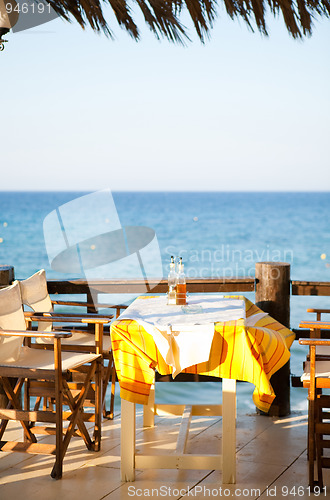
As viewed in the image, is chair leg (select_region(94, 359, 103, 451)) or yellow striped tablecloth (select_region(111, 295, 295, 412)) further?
chair leg (select_region(94, 359, 103, 451))

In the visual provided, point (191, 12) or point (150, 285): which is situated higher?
point (191, 12)

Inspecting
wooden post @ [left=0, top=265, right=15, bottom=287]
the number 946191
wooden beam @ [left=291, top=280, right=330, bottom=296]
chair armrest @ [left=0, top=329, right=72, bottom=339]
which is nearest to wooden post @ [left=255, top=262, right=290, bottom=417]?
wooden beam @ [left=291, top=280, right=330, bottom=296]

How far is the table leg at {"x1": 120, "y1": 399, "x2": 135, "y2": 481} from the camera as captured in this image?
2887mm

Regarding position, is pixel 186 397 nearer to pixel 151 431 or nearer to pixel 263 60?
pixel 151 431

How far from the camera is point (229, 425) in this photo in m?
2.84

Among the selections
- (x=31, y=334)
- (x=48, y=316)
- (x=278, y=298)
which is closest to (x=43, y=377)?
(x=31, y=334)

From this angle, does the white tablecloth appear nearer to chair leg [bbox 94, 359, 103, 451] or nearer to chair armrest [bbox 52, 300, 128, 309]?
chair leg [bbox 94, 359, 103, 451]

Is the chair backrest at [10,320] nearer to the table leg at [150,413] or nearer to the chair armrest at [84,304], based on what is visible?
the chair armrest at [84,304]

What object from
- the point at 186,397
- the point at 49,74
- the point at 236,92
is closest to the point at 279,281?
the point at 186,397

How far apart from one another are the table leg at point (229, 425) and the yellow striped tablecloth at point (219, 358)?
0.06 metres

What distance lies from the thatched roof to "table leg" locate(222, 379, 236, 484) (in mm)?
2197

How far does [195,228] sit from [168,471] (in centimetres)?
2376

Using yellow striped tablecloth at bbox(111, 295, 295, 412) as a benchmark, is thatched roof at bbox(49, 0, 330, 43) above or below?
above

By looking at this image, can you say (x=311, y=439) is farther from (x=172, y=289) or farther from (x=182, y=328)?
(x=172, y=289)
